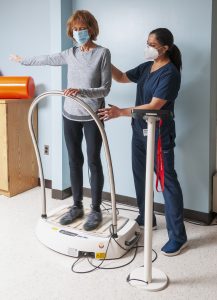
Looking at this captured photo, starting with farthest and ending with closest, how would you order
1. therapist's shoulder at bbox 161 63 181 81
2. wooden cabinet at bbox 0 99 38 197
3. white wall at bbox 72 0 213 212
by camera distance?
wooden cabinet at bbox 0 99 38 197, white wall at bbox 72 0 213 212, therapist's shoulder at bbox 161 63 181 81

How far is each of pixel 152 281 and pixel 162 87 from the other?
1.20m

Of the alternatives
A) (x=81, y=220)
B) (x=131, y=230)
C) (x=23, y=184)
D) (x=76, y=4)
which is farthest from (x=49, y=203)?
(x=76, y=4)

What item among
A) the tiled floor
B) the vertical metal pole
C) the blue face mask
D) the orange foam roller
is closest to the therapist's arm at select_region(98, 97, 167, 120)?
the vertical metal pole

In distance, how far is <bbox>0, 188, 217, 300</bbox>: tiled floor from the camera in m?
1.94

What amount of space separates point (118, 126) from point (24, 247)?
134cm

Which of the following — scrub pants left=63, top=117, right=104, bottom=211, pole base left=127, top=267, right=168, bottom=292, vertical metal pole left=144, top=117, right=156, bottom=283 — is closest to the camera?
vertical metal pole left=144, top=117, right=156, bottom=283

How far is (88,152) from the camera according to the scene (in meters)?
2.46

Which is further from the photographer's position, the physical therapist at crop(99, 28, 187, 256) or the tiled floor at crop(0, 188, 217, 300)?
the physical therapist at crop(99, 28, 187, 256)

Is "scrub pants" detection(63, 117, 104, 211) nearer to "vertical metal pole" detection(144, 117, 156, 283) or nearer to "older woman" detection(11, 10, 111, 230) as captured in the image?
"older woman" detection(11, 10, 111, 230)

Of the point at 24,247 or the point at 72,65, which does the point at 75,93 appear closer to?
the point at 72,65

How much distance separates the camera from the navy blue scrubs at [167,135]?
2250mm

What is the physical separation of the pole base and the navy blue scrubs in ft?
1.22

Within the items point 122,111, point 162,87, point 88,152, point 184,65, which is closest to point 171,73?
point 162,87

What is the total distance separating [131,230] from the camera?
247cm
